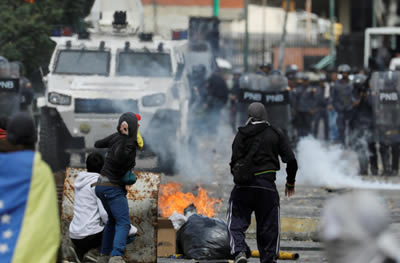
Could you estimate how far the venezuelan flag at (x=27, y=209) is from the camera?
5.04 metres

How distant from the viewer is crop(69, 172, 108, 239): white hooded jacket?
822cm

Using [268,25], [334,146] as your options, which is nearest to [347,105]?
[334,146]

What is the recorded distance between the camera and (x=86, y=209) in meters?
8.23

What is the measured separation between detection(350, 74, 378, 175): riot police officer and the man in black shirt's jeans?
7938mm

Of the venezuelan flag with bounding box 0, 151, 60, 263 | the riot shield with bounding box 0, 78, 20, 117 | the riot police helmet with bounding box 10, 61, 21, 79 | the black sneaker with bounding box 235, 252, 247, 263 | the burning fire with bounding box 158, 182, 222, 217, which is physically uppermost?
the venezuelan flag with bounding box 0, 151, 60, 263

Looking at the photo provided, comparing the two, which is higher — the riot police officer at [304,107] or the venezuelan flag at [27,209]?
the venezuelan flag at [27,209]

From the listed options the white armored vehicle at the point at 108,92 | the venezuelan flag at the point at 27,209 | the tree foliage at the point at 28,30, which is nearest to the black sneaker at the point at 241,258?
the venezuelan flag at the point at 27,209

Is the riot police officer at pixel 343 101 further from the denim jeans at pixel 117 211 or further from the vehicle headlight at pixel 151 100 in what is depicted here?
the denim jeans at pixel 117 211

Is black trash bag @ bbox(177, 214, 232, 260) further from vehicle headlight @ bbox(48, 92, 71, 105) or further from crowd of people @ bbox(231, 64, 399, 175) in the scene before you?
crowd of people @ bbox(231, 64, 399, 175)

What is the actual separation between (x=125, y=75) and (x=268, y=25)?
38.2 m

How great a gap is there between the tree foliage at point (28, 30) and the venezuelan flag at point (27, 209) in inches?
574

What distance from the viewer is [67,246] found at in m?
8.48

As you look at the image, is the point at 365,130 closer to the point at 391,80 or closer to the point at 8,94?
the point at 391,80

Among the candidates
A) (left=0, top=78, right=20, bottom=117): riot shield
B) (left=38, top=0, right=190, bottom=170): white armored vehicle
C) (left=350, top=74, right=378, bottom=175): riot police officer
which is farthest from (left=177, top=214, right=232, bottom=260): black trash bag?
(left=0, top=78, right=20, bottom=117): riot shield
